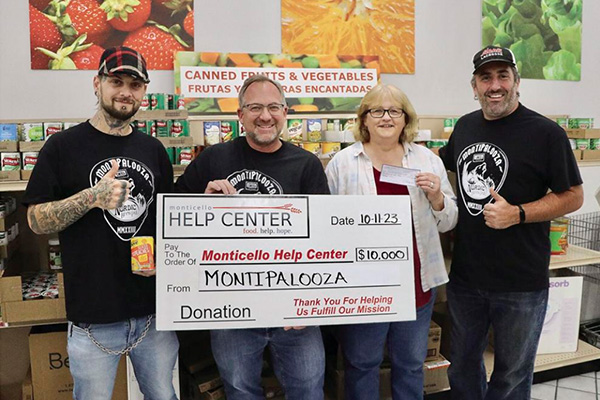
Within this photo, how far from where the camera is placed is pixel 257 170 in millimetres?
2088

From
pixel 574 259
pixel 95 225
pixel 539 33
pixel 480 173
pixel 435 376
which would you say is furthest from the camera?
pixel 539 33

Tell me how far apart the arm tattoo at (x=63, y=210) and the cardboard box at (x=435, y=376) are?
85.1 inches

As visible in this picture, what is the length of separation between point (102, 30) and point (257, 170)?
6.45 ft

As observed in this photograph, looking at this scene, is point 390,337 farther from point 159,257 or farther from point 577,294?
point 577,294

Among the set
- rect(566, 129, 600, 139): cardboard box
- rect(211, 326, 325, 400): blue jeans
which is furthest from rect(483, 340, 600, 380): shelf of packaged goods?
rect(211, 326, 325, 400): blue jeans

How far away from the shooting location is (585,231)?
14.7 feet

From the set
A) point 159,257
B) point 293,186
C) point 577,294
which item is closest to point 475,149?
point 293,186

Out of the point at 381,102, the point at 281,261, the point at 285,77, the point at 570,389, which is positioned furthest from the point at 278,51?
the point at 570,389

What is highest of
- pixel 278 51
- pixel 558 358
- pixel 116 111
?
pixel 278 51

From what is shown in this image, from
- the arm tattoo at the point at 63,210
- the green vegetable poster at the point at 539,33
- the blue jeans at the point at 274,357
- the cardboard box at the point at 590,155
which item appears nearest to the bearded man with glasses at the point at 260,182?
the blue jeans at the point at 274,357

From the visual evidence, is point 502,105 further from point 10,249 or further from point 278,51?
point 10,249

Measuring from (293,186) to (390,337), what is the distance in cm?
84

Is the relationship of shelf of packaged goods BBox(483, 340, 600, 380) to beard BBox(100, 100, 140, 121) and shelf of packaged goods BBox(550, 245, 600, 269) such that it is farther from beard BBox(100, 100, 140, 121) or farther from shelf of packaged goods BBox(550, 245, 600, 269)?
beard BBox(100, 100, 140, 121)

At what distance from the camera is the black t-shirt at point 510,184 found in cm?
223
